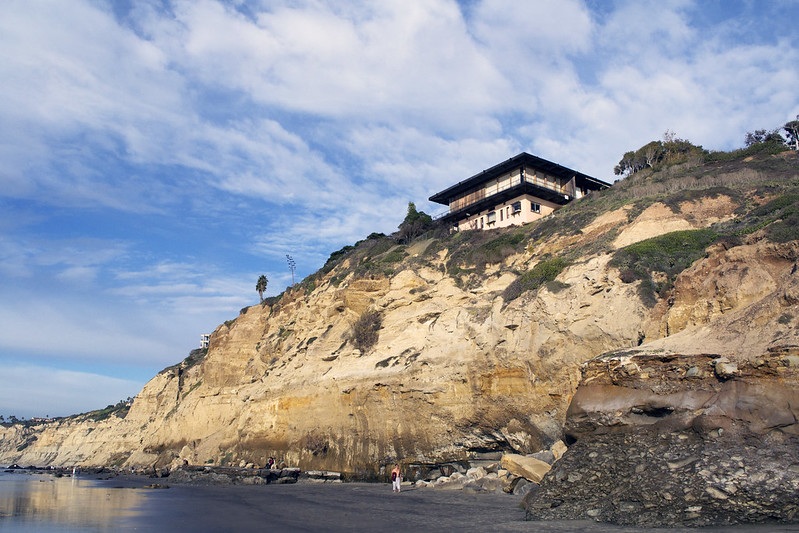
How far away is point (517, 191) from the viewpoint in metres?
39.6

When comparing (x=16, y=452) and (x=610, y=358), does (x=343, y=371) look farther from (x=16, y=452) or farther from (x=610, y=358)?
(x=16, y=452)

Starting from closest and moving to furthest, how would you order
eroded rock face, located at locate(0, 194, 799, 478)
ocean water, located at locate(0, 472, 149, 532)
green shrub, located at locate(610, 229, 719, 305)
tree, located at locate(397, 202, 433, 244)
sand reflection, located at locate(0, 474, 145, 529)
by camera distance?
eroded rock face, located at locate(0, 194, 799, 478), ocean water, located at locate(0, 472, 149, 532), sand reflection, located at locate(0, 474, 145, 529), green shrub, located at locate(610, 229, 719, 305), tree, located at locate(397, 202, 433, 244)

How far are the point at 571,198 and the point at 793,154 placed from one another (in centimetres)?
1422

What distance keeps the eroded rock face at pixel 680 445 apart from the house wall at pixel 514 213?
→ 25962 mm

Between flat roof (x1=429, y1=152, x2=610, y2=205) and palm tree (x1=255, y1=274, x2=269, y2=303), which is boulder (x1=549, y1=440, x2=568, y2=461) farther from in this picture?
palm tree (x1=255, y1=274, x2=269, y2=303)

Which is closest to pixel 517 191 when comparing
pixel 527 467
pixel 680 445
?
pixel 527 467

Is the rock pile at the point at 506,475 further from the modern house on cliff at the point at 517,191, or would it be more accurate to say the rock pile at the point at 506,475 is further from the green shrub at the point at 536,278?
the modern house on cliff at the point at 517,191

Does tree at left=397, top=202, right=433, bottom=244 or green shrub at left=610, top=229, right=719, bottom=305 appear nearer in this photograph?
green shrub at left=610, top=229, right=719, bottom=305

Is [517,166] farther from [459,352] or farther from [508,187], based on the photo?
[459,352]

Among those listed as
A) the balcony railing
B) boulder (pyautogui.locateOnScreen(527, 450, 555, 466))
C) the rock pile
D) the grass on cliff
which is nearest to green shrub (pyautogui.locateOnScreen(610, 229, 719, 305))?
the grass on cliff

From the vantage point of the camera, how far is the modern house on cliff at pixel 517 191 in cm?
3938

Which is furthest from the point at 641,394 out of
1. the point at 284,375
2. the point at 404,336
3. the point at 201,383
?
the point at 201,383

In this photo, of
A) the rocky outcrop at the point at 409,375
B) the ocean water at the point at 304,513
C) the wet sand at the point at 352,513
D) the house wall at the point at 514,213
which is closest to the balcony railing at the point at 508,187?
the house wall at the point at 514,213

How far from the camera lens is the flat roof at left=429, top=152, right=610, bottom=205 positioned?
39.8 metres
